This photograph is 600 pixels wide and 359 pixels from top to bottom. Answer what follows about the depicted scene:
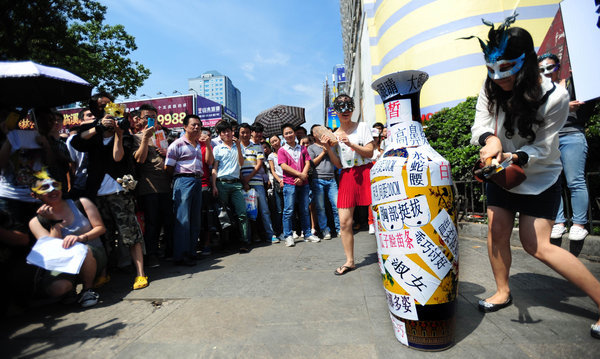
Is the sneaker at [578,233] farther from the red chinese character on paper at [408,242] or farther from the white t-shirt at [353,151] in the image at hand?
the red chinese character on paper at [408,242]

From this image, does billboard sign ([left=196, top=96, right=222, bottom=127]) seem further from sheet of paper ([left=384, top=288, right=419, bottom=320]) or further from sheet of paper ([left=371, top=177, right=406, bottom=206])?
sheet of paper ([left=384, top=288, right=419, bottom=320])

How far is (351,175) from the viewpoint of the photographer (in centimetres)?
335

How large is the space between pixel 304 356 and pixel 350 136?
222cm

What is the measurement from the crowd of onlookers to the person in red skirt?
112mm

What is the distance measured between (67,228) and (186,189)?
140 centimetres

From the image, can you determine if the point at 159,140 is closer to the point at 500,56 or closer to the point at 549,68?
the point at 500,56

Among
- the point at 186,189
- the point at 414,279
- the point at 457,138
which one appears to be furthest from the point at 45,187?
the point at 457,138

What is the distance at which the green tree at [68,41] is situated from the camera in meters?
10.3

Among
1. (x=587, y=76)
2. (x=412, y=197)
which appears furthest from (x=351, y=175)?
(x=587, y=76)

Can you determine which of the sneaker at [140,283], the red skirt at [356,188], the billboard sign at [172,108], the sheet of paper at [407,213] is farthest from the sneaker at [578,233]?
the billboard sign at [172,108]

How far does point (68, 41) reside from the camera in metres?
12.6

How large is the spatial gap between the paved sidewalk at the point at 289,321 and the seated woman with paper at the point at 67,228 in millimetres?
231

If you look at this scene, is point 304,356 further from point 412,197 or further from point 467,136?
point 467,136

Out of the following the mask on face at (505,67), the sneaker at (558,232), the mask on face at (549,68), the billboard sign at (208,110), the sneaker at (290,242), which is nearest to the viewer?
the mask on face at (505,67)
